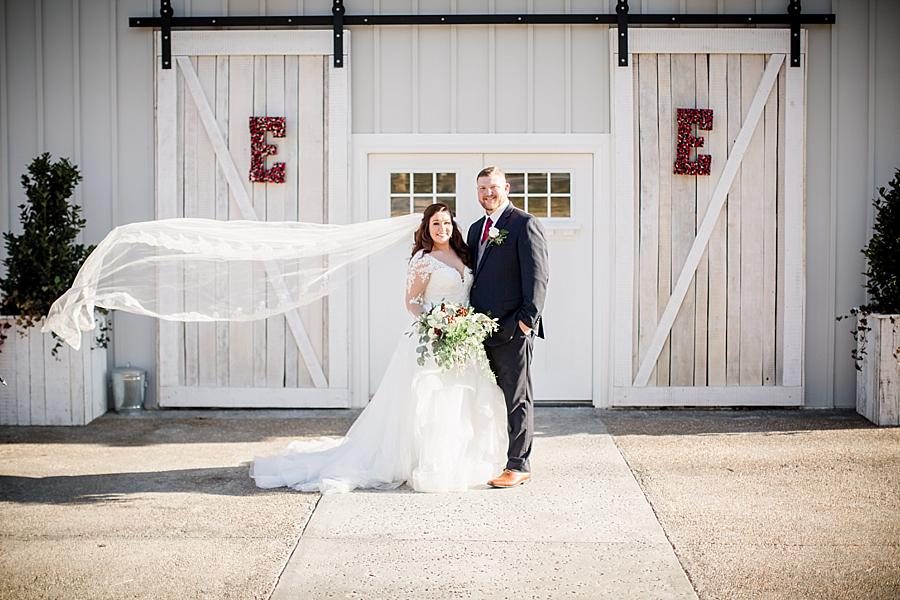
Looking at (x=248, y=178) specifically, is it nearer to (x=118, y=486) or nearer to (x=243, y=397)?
(x=243, y=397)

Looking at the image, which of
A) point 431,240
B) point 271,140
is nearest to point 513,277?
point 431,240

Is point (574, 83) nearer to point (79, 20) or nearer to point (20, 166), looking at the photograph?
point (79, 20)

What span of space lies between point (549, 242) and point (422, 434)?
2.86 m

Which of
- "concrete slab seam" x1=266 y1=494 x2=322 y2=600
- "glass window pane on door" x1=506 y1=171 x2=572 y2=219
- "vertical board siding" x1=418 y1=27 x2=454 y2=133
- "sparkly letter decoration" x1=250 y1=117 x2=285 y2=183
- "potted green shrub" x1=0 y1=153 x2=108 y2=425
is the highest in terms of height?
"vertical board siding" x1=418 y1=27 x2=454 y2=133

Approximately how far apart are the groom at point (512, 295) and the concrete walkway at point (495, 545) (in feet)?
1.05

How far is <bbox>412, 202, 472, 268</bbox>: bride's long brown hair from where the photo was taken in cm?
595

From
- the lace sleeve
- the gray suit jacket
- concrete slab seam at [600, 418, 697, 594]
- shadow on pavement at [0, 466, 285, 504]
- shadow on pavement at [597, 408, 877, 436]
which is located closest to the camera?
concrete slab seam at [600, 418, 697, 594]

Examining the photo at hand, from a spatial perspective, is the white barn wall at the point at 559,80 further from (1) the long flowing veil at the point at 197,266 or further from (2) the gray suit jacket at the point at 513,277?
(2) the gray suit jacket at the point at 513,277

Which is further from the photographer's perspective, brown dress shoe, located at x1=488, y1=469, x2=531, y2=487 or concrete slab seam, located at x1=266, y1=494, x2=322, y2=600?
brown dress shoe, located at x1=488, y1=469, x2=531, y2=487

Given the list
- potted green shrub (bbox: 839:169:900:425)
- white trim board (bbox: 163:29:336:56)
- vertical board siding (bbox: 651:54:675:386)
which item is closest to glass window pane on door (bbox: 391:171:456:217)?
white trim board (bbox: 163:29:336:56)

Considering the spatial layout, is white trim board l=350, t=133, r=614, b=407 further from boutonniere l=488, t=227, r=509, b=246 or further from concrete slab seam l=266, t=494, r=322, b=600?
concrete slab seam l=266, t=494, r=322, b=600

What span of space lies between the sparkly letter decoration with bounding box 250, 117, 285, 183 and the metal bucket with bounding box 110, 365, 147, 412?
1824 millimetres

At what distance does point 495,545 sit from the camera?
473 cm

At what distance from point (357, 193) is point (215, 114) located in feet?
4.25
